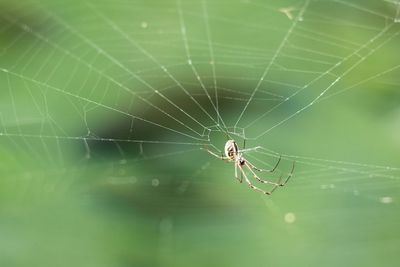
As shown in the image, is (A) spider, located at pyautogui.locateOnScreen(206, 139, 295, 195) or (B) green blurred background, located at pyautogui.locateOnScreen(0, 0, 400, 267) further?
(A) spider, located at pyautogui.locateOnScreen(206, 139, 295, 195)

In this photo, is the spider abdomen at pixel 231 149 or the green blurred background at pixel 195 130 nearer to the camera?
the green blurred background at pixel 195 130

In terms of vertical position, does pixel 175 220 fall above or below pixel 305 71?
below

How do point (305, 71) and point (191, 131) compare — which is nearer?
point (305, 71)

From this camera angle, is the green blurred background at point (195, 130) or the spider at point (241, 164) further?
the spider at point (241, 164)

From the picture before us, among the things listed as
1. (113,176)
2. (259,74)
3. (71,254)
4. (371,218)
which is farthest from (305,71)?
(71,254)

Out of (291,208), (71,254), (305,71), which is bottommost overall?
(71,254)

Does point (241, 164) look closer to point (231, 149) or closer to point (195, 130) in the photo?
point (231, 149)

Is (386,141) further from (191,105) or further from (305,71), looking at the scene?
(191,105)

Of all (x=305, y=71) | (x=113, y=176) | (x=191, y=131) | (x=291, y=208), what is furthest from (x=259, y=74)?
(x=113, y=176)

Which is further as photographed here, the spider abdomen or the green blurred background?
the spider abdomen
